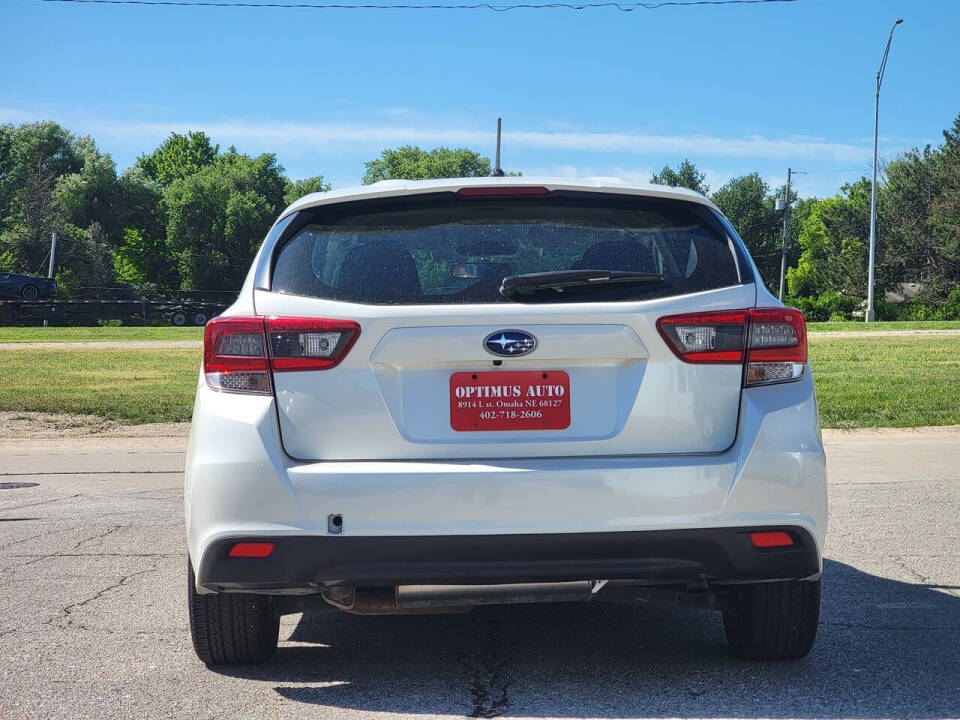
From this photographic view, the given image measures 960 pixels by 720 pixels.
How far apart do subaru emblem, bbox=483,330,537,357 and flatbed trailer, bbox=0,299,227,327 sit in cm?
4639

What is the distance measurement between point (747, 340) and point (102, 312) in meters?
52.0

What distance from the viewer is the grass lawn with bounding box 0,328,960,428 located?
15.1 m

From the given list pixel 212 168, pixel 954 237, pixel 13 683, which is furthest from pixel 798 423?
pixel 212 168

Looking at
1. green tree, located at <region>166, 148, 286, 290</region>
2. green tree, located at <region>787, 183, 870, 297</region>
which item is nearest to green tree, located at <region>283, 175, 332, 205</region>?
green tree, located at <region>166, 148, 286, 290</region>

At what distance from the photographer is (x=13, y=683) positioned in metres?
4.11

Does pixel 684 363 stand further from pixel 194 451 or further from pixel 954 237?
pixel 954 237

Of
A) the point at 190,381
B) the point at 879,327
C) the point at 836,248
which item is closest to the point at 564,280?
the point at 190,381

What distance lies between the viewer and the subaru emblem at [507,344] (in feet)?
12.0

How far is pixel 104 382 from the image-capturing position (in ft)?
65.8

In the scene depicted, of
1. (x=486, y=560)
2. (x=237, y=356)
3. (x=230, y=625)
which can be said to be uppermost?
(x=237, y=356)

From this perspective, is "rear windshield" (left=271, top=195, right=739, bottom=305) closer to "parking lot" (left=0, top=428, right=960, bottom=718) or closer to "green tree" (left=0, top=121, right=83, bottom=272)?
"parking lot" (left=0, top=428, right=960, bottom=718)

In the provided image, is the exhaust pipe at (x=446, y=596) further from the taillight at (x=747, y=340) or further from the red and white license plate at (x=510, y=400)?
the taillight at (x=747, y=340)

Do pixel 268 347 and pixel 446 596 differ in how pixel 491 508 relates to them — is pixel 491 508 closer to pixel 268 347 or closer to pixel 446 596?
pixel 446 596

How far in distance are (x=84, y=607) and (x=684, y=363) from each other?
3.07 meters
